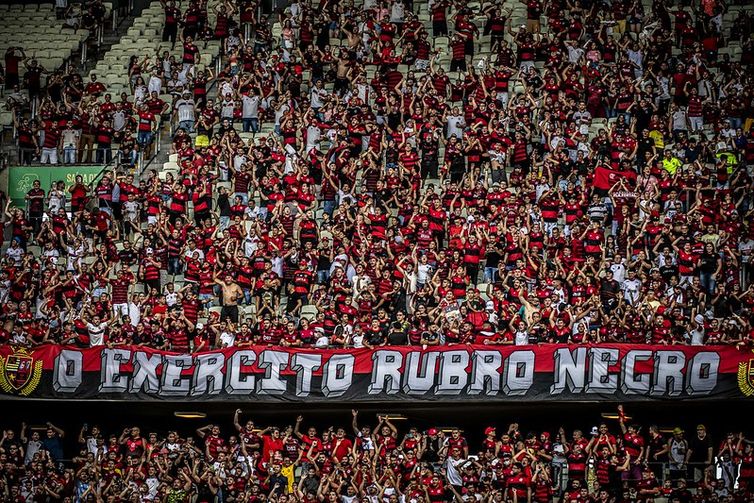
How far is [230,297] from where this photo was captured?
96.8 ft

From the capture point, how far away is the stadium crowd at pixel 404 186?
93.4 feet

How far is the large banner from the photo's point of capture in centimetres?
2622

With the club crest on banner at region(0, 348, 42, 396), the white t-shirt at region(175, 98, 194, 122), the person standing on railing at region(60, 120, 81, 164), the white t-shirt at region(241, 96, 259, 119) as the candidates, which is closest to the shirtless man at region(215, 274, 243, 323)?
the club crest on banner at region(0, 348, 42, 396)

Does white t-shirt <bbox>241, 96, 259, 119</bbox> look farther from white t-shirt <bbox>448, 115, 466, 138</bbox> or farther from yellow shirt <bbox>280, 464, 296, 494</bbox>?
yellow shirt <bbox>280, 464, 296, 494</bbox>

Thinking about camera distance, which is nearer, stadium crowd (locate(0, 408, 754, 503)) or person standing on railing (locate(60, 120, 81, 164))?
stadium crowd (locate(0, 408, 754, 503))

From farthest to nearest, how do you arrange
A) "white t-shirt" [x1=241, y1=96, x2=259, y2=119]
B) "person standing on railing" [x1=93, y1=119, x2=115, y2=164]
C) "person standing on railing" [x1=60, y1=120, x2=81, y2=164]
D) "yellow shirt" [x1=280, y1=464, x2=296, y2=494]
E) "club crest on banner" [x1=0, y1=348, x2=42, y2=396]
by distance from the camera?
"person standing on railing" [x1=60, y1=120, x2=81, y2=164] → "person standing on railing" [x1=93, y1=119, x2=115, y2=164] → "white t-shirt" [x1=241, y1=96, x2=259, y2=119] → "club crest on banner" [x1=0, y1=348, x2=42, y2=396] → "yellow shirt" [x1=280, y1=464, x2=296, y2=494]

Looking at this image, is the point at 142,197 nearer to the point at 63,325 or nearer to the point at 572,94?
the point at 63,325


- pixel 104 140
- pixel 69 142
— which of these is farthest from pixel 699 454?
pixel 69 142

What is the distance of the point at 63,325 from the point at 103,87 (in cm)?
895

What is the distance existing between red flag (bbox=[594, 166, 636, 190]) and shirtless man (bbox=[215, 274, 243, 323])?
28.4ft

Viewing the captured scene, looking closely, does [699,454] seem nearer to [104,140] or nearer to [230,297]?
[230,297]

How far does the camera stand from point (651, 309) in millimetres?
27672

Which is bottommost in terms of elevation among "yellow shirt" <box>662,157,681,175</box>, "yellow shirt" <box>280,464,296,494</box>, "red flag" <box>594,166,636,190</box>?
"yellow shirt" <box>280,464,296,494</box>

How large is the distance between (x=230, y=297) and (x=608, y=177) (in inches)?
361
